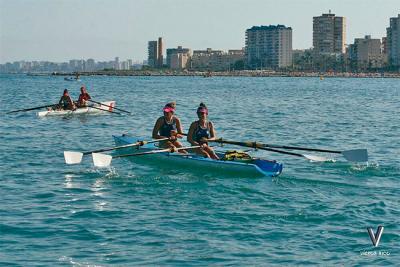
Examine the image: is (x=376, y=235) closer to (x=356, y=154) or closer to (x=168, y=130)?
(x=356, y=154)

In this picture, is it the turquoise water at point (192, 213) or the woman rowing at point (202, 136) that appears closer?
the turquoise water at point (192, 213)

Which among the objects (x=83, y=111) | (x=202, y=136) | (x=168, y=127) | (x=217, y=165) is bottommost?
(x=217, y=165)

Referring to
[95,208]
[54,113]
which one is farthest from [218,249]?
[54,113]

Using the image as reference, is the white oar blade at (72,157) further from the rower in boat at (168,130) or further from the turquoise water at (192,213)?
the rower in boat at (168,130)

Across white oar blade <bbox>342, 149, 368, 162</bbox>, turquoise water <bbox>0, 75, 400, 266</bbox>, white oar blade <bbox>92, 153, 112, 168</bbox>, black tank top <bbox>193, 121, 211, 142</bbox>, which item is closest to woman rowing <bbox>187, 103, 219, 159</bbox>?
black tank top <bbox>193, 121, 211, 142</bbox>

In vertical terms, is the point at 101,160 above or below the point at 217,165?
above

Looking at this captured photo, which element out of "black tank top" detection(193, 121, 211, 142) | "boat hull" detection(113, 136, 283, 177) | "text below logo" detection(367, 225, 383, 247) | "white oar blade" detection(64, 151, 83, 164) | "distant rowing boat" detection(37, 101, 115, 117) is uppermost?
"black tank top" detection(193, 121, 211, 142)

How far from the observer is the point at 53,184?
17734 millimetres

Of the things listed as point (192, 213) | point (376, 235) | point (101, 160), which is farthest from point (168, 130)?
point (376, 235)

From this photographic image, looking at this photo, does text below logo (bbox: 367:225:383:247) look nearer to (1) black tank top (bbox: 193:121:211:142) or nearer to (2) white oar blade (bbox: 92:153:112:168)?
(1) black tank top (bbox: 193:121:211:142)

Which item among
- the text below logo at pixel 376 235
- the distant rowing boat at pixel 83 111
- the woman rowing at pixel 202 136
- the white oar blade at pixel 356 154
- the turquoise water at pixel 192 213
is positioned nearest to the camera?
the turquoise water at pixel 192 213

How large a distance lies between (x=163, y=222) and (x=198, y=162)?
206 inches

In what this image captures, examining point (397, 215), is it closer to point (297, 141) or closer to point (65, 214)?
point (65, 214)

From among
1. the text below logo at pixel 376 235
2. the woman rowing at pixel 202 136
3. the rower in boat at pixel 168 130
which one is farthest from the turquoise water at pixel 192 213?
the rower in boat at pixel 168 130
